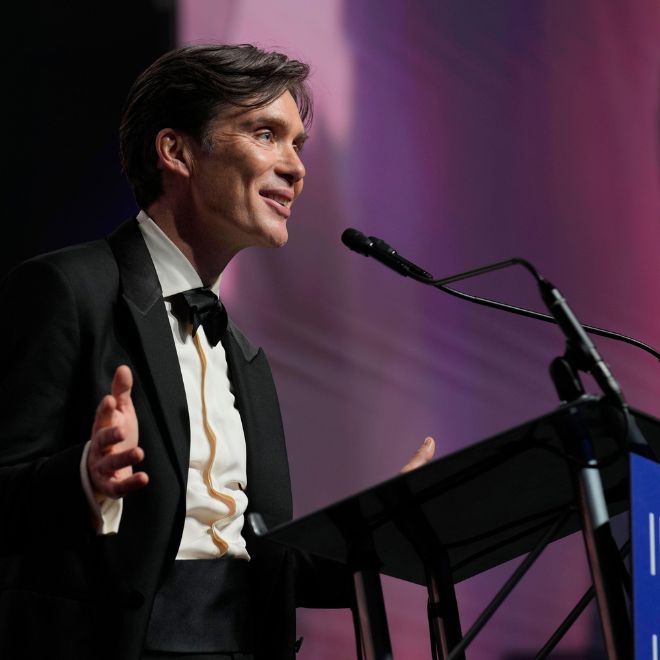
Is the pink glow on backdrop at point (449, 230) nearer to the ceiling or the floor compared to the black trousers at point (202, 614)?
nearer to the ceiling

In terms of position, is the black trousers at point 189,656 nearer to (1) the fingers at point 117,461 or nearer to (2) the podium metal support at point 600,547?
(1) the fingers at point 117,461

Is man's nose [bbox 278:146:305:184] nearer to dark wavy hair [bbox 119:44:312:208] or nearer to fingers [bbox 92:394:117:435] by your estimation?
dark wavy hair [bbox 119:44:312:208]

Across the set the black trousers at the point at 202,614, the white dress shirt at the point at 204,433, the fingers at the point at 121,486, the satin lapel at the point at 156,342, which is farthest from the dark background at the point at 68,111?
the fingers at the point at 121,486

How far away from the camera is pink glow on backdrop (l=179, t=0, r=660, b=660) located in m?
2.61

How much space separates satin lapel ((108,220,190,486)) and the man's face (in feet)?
0.54

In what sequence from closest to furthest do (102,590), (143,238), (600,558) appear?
1. (600,558)
2. (102,590)
3. (143,238)

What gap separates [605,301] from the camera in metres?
2.74

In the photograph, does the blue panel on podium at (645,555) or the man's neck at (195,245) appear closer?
the blue panel on podium at (645,555)

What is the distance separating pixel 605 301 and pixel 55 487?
1.86m

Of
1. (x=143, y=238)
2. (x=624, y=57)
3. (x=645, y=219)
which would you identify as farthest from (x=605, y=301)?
(x=143, y=238)

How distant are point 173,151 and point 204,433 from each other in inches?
21.7

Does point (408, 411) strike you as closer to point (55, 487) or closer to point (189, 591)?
point (189, 591)

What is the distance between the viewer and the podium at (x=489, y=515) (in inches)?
41.7

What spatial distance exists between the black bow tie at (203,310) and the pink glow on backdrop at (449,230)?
2.94 ft
